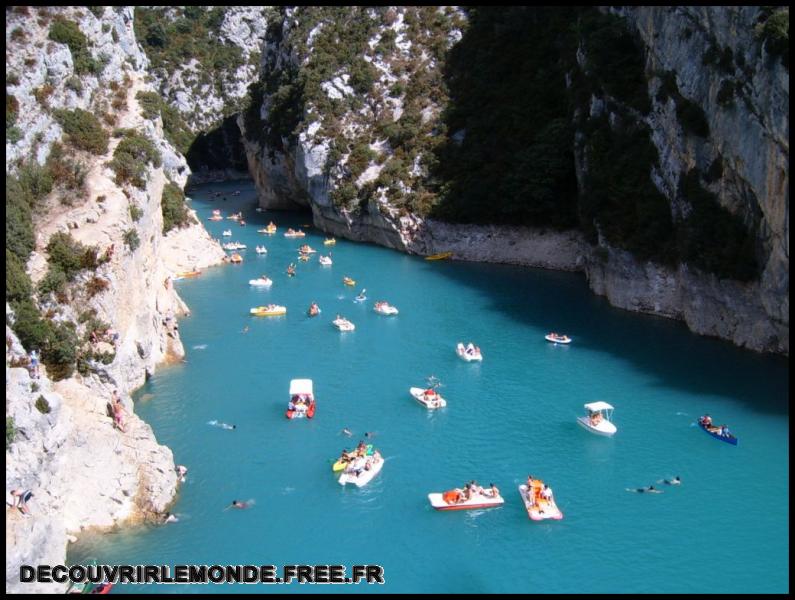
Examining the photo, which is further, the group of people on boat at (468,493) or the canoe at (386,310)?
the canoe at (386,310)

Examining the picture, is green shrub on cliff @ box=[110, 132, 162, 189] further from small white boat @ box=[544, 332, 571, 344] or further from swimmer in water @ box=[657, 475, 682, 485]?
swimmer in water @ box=[657, 475, 682, 485]

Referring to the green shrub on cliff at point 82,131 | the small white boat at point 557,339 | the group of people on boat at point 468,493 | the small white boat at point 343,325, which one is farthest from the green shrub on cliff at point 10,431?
the small white boat at point 557,339

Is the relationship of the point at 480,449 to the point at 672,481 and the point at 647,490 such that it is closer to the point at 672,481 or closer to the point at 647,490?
the point at 647,490

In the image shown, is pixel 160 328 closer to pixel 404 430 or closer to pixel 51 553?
pixel 404 430

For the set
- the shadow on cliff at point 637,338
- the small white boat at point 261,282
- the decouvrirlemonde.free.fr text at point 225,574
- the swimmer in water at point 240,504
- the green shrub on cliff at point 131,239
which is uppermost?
the green shrub on cliff at point 131,239

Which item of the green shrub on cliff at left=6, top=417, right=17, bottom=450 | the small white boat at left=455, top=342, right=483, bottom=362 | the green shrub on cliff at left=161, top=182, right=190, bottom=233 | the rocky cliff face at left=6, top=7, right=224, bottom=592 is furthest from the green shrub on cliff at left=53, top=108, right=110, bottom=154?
the green shrub on cliff at left=161, top=182, right=190, bottom=233

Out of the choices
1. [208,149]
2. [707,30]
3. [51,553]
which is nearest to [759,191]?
[707,30]

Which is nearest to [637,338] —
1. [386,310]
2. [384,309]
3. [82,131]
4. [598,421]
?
[598,421]

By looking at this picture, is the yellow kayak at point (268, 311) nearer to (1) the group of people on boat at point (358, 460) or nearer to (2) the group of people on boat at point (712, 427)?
(1) the group of people on boat at point (358, 460)
